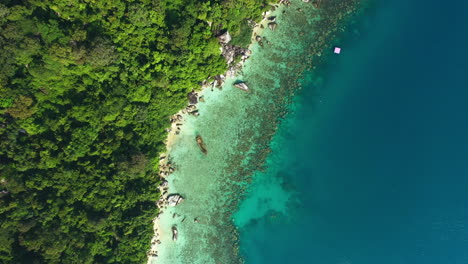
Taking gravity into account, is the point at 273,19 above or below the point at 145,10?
above

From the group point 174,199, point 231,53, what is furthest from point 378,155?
point 174,199

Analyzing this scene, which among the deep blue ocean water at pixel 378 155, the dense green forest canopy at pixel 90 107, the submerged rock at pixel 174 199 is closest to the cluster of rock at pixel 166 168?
the submerged rock at pixel 174 199

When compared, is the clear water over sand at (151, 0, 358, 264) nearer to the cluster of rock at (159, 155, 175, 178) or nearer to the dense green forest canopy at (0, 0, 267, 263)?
the cluster of rock at (159, 155, 175, 178)

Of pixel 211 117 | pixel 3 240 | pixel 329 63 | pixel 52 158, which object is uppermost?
pixel 329 63

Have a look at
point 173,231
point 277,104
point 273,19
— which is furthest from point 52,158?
point 273,19

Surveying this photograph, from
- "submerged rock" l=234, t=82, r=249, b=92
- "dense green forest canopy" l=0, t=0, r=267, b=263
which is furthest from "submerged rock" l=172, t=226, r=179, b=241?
"submerged rock" l=234, t=82, r=249, b=92

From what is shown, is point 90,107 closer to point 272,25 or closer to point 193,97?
point 193,97

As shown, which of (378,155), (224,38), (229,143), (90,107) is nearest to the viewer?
(90,107)

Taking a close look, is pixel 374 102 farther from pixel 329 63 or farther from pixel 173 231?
pixel 173 231
